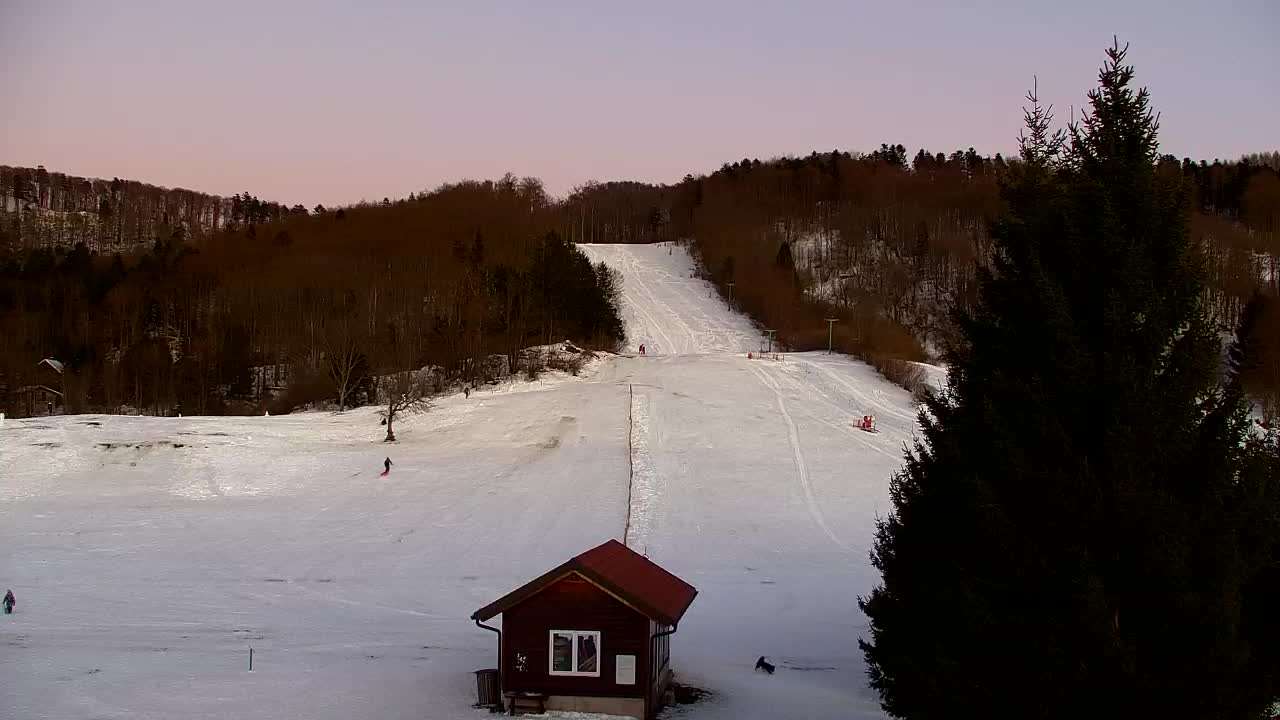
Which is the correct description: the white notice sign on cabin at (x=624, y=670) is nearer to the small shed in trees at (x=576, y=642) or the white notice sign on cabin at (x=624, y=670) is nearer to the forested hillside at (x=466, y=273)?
the small shed in trees at (x=576, y=642)

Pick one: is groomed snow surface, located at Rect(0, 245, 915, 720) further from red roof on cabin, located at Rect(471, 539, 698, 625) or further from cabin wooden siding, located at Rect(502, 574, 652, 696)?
red roof on cabin, located at Rect(471, 539, 698, 625)

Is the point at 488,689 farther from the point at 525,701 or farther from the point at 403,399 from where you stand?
the point at 403,399

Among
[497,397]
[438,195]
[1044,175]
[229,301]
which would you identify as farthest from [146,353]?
[1044,175]

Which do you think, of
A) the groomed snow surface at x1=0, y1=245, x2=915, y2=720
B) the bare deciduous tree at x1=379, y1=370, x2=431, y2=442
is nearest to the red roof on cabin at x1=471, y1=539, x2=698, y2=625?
the groomed snow surface at x1=0, y1=245, x2=915, y2=720

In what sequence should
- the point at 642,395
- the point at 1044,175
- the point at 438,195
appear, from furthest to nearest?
the point at 438,195
the point at 642,395
the point at 1044,175

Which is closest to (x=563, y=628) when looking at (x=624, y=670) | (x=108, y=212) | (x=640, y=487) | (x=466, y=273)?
(x=624, y=670)

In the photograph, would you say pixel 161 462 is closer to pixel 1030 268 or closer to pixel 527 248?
pixel 1030 268

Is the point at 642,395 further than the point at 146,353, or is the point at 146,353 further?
the point at 146,353

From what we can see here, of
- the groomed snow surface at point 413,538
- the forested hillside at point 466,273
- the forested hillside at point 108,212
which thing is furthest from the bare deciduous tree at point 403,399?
the forested hillside at point 108,212
